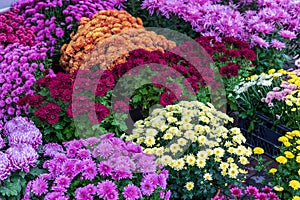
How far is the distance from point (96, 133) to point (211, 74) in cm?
125

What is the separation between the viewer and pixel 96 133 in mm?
3508

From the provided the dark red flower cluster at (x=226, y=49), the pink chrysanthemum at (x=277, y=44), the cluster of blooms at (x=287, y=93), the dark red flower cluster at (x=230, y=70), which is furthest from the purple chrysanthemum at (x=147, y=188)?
→ the pink chrysanthemum at (x=277, y=44)

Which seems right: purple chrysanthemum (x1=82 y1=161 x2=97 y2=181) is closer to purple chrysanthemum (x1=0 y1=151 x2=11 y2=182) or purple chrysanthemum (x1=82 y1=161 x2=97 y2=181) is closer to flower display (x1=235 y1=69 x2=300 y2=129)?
purple chrysanthemum (x1=0 y1=151 x2=11 y2=182)

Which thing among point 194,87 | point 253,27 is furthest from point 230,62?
point 253,27

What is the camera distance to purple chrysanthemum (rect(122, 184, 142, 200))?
2.56 m

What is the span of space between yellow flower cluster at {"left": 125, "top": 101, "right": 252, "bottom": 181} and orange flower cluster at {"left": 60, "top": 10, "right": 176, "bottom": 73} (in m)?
1.14

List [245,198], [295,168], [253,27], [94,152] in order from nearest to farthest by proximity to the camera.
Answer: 1. [94,152]
2. [295,168]
3. [245,198]
4. [253,27]

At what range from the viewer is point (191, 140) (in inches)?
126

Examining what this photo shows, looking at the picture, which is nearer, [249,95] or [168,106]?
[168,106]

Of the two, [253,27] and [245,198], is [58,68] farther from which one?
[245,198]

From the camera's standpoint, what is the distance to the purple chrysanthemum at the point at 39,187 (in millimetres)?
2568

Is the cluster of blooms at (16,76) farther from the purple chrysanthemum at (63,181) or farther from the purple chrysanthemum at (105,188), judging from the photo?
the purple chrysanthemum at (105,188)

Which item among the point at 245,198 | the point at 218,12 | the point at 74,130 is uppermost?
the point at 218,12

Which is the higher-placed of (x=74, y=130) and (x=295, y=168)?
(x=295, y=168)
